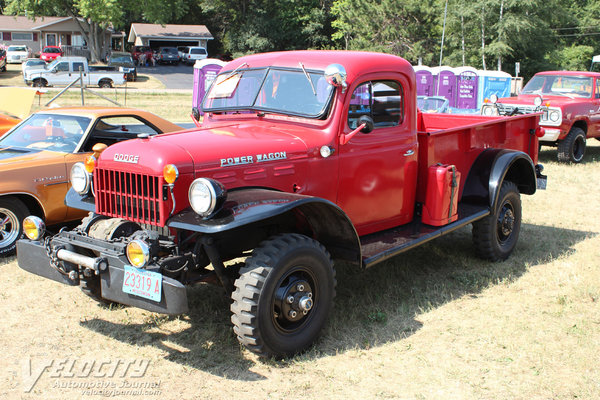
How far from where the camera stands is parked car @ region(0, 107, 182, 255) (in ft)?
19.4

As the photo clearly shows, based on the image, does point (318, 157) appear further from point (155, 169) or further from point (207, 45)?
point (207, 45)

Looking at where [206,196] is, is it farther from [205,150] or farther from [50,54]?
[50,54]

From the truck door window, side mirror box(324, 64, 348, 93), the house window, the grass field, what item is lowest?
the grass field

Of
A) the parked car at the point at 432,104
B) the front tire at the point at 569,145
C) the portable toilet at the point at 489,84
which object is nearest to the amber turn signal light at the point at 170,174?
the parked car at the point at 432,104

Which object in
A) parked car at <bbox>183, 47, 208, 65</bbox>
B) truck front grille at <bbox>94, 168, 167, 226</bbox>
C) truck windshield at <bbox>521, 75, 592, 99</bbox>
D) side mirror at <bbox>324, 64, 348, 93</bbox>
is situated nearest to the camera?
truck front grille at <bbox>94, 168, 167, 226</bbox>

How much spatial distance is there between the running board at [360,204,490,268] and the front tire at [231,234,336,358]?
455 millimetres

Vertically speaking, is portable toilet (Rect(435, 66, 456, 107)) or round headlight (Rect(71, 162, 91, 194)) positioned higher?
portable toilet (Rect(435, 66, 456, 107))

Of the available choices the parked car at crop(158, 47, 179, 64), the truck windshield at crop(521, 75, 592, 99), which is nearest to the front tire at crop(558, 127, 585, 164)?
the truck windshield at crop(521, 75, 592, 99)

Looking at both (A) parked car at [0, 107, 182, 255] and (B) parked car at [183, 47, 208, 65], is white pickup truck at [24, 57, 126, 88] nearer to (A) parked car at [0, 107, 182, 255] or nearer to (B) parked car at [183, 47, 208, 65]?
(B) parked car at [183, 47, 208, 65]

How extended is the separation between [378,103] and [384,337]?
1.86 metres

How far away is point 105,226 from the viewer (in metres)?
4.14

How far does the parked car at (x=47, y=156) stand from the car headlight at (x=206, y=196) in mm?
2728

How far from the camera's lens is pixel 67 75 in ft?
95.8

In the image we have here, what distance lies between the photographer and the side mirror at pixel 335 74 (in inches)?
168
